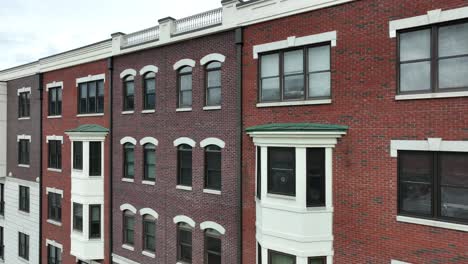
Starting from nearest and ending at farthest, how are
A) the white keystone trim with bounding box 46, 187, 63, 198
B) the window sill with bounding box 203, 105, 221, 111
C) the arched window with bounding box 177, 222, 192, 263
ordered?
1. the window sill with bounding box 203, 105, 221, 111
2. the arched window with bounding box 177, 222, 192, 263
3. the white keystone trim with bounding box 46, 187, 63, 198

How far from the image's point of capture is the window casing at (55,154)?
70.4 ft


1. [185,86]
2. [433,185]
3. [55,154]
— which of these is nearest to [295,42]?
[185,86]

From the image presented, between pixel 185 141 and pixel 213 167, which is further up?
pixel 185 141

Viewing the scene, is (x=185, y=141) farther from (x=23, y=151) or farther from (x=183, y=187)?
(x=23, y=151)

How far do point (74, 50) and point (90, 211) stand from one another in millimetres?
9577

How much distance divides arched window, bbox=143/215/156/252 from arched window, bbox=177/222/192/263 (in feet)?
5.61

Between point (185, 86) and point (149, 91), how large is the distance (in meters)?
2.44

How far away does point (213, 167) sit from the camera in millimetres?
14328

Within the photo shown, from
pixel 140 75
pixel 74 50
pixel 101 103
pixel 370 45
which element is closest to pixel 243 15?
pixel 370 45

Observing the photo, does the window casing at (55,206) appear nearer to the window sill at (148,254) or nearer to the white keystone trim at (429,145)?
the window sill at (148,254)

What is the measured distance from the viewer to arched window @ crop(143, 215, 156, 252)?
53.8 ft

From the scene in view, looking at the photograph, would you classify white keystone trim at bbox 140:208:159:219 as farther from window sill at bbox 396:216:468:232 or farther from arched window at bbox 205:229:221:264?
window sill at bbox 396:216:468:232

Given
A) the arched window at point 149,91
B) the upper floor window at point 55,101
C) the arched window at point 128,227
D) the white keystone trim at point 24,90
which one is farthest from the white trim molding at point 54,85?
the arched window at point 128,227

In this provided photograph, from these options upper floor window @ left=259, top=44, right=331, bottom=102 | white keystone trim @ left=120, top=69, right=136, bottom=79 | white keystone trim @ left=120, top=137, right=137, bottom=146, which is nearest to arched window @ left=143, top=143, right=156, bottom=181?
white keystone trim @ left=120, top=137, right=137, bottom=146
